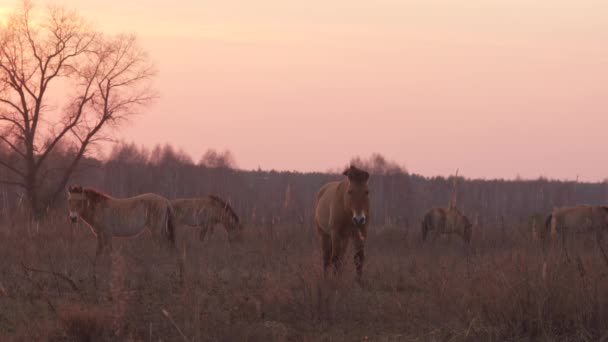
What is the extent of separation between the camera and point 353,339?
7535mm

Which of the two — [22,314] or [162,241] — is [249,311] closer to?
[22,314]

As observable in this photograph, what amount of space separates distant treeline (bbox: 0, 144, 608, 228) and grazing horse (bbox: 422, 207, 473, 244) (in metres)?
23.7

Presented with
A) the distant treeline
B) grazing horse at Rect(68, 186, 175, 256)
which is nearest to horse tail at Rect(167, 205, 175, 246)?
grazing horse at Rect(68, 186, 175, 256)

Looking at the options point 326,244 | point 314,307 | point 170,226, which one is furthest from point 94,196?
point 314,307

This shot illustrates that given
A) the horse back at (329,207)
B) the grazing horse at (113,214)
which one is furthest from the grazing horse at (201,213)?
the horse back at (329,207)

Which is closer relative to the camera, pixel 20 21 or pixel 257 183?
pixel 20 21

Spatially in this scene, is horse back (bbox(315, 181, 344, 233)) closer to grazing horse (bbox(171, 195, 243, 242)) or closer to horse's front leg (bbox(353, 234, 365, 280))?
horse's front leg (bbox(353, 234, 365, 280))

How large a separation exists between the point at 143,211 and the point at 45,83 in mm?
23091

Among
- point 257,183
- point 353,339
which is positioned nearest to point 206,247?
point 353,339

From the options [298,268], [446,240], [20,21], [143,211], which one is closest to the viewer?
[298,268]

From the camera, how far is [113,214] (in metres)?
17.8

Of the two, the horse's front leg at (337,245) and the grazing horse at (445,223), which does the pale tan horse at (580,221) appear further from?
the horse's front leg at (337,245)

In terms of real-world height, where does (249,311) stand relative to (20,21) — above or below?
below

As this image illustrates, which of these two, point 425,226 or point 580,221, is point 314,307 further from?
point 580,221
